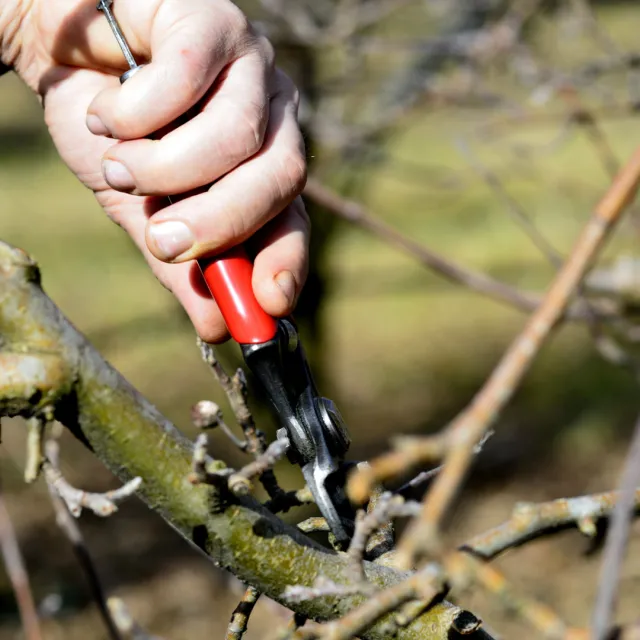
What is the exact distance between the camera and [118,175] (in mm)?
1044

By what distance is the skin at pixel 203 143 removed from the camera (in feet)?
3.40

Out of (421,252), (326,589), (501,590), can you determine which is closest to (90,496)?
(326,589)

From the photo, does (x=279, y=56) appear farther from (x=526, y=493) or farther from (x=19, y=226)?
(x=19, y=226)

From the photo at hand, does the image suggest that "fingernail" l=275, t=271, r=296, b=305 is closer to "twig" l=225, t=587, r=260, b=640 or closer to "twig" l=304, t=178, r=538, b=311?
"twig" l=225, t=587, r=260, b=640

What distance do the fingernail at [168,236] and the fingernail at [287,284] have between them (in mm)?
132

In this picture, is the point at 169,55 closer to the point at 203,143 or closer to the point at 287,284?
the point at 203,143

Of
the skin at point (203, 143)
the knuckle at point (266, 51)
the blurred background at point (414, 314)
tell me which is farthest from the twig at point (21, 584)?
the knuckle at point (266, 51)

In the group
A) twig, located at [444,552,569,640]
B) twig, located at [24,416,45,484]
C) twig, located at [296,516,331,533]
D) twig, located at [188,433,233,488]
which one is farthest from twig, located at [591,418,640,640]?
twig, located at [296,516,331,533]

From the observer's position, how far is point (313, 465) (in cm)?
102

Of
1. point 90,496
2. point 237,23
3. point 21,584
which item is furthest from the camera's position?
point 21,584

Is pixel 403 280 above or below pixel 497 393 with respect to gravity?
below

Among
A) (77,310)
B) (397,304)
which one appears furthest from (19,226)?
(397,304)

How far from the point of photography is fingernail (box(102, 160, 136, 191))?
1044mm

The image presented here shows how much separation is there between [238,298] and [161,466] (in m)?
0.34
